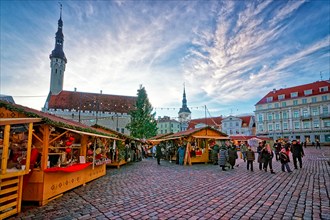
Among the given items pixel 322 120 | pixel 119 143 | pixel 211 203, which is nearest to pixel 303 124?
pixel 322 120

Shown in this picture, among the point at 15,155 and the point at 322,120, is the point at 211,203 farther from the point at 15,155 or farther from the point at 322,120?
the point at 322,120

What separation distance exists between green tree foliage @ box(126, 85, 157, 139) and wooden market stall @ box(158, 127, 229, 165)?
66.2 feet

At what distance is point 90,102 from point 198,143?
38813mm

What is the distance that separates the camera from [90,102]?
161 feet

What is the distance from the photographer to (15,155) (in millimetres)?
6109

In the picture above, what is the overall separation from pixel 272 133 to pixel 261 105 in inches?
327

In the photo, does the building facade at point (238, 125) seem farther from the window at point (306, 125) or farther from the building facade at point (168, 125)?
the building facade at point (168, 125)

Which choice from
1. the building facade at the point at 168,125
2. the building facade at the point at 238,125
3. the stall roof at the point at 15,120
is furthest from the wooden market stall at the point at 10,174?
the building facade at the point at 168,125

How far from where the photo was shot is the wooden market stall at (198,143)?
16.2 m

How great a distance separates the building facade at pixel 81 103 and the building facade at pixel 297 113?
36578 mm

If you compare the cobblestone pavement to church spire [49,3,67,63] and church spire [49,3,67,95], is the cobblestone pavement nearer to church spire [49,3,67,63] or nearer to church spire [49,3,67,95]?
church spire [49,3,67,95]

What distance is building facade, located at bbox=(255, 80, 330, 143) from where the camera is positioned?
152 feet

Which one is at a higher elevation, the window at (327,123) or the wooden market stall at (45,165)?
the window at (327,123)

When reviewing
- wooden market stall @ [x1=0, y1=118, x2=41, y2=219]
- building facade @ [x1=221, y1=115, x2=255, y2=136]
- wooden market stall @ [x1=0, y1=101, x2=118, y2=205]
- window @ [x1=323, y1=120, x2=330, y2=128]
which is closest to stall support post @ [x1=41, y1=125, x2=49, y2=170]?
wooden market stall @ [x1=0, y1=101, x2=118, y2=205]
